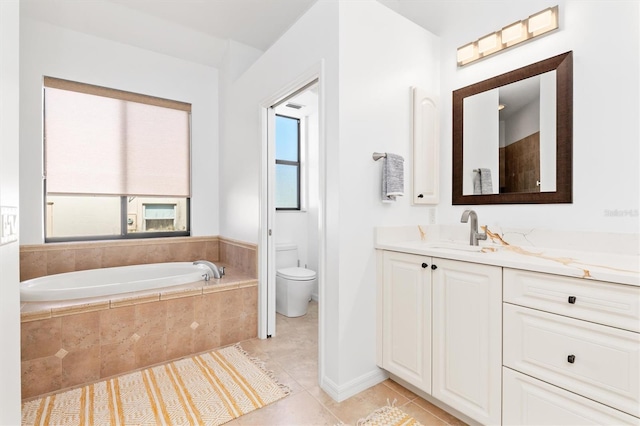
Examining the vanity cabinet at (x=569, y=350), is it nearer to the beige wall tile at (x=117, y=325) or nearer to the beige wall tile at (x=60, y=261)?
the beige wall tile at (x=117, y=325)

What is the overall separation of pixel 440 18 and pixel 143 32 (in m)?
2.73

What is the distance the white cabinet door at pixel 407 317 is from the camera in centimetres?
172

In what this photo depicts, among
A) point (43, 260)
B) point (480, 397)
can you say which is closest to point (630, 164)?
point (480, 397)

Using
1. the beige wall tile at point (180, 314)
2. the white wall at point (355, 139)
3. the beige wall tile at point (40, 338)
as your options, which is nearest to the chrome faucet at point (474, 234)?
the white wall at point (355, 139)

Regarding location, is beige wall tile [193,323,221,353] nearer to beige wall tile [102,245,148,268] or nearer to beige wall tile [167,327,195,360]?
beige wall tile [167,327,195,360]

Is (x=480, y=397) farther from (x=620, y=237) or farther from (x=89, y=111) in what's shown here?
(x=89, y=111)

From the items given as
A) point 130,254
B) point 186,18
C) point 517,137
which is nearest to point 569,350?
point 517,137

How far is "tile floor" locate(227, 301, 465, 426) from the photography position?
1649 millimetres

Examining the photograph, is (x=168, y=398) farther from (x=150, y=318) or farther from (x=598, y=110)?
(x=598, y=110)

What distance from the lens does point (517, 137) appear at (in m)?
1.93

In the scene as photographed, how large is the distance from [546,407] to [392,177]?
1316 millimetres

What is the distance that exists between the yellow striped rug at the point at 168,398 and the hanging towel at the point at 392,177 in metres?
1.39

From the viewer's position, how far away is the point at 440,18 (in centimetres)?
235

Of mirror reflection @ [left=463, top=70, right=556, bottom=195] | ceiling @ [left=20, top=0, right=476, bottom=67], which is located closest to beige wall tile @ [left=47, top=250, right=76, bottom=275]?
ceiling @ [left=20, top=0, right=476, bottom=67]
